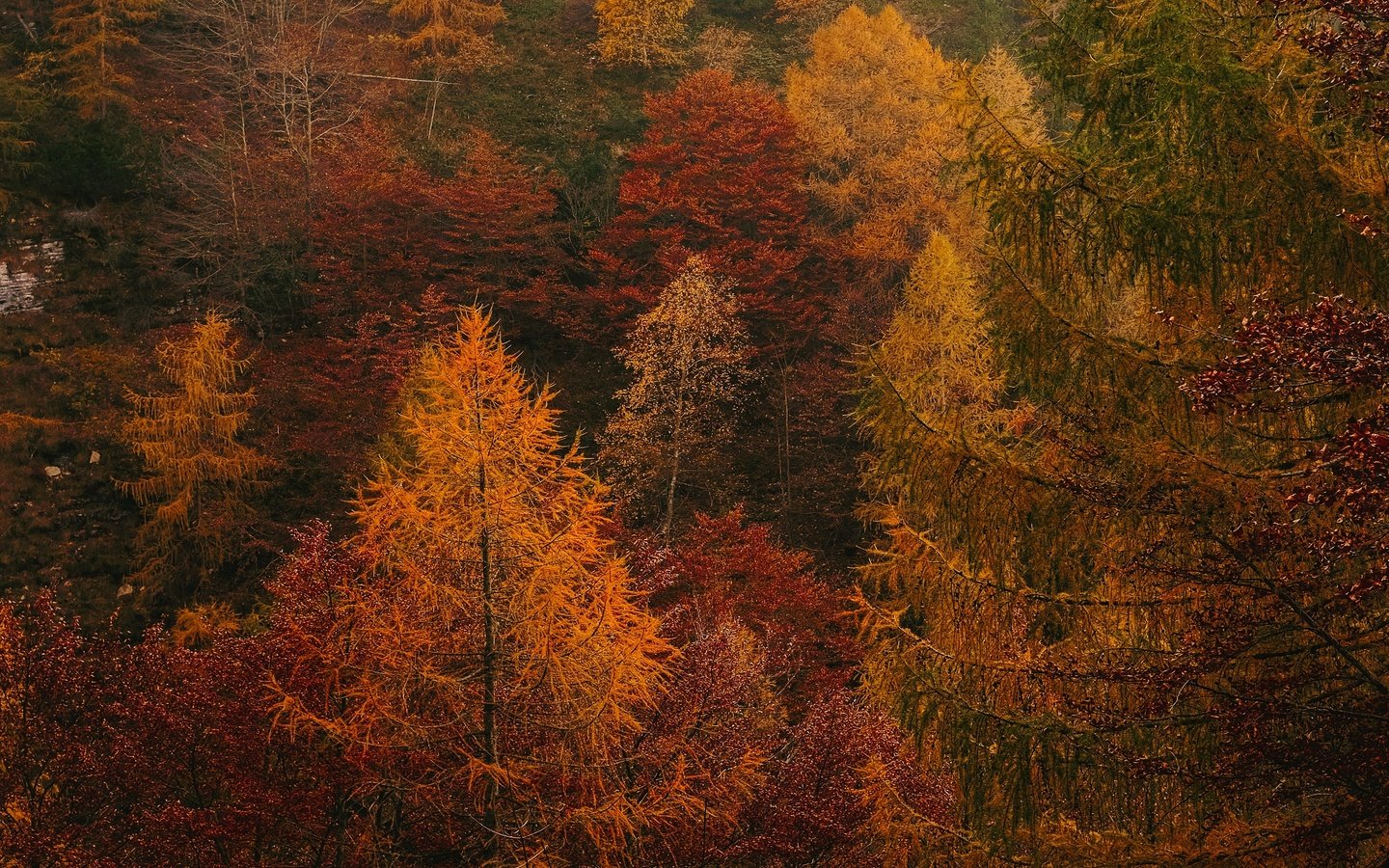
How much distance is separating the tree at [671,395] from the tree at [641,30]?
52.3ft

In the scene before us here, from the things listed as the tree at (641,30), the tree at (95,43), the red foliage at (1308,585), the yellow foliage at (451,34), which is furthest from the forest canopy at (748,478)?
the yellow foliage at (451,34)

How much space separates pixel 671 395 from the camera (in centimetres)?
2506

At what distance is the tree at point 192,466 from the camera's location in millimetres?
23938

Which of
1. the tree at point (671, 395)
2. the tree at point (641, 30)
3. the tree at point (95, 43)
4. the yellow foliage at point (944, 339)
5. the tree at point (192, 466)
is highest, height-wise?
the tree at point (641, 30)

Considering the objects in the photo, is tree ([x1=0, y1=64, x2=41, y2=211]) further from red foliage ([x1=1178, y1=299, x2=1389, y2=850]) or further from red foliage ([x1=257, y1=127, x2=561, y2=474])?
red foliage ([x1=1178, y1=299, x2=1389, y2=850])

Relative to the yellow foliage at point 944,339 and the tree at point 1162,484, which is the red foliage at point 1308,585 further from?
the yellow foliage at point 944,339

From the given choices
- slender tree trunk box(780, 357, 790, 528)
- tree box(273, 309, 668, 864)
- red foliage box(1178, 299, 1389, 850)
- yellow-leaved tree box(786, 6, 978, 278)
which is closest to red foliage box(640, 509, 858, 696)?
slender tree trunk box(780, 357, 790, 528)

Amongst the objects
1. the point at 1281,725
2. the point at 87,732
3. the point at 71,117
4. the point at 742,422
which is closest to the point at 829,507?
the point at 742,422

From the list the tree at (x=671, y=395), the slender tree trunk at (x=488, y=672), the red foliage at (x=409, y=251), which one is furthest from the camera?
the red foliage at (x=409, y=251)

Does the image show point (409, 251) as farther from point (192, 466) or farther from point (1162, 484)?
point (1162, 484)

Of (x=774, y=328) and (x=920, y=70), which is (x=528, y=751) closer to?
(x=774, y=328)

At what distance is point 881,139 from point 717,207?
4760 millimetres

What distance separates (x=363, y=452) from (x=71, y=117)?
16.3 m

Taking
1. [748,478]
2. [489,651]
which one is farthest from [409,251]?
[489,651]
